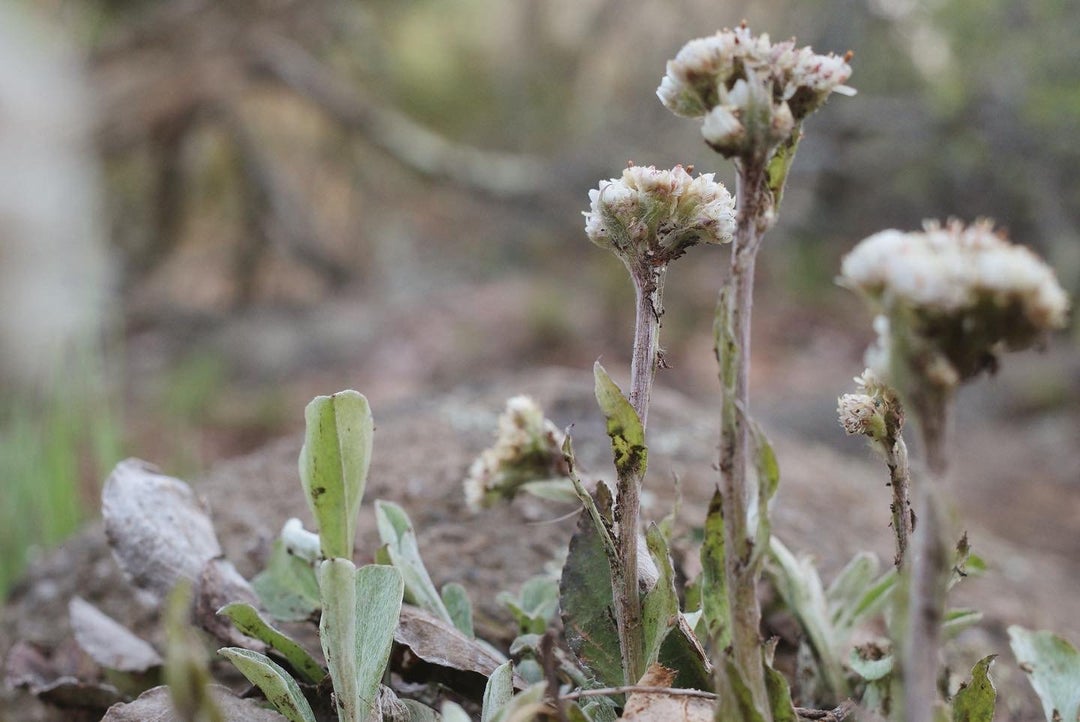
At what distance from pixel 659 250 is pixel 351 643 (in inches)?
15.9

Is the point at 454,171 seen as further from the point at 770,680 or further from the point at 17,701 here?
the point at 770,680

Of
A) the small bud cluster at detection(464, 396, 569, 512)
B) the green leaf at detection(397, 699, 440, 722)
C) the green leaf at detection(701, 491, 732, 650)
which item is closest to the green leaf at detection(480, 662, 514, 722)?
the green leaf at detection(397, 699, 440, 722)

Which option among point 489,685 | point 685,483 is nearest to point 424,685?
point 489,685

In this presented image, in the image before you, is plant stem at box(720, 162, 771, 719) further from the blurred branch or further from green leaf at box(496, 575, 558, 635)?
the blurred branch

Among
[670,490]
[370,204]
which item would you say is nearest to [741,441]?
[670,490]

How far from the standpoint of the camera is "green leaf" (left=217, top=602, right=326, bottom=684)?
80cm

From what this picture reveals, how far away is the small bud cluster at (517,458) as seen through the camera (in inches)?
42.4

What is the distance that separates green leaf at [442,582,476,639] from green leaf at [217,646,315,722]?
0.22 m

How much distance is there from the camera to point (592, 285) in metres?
6.07

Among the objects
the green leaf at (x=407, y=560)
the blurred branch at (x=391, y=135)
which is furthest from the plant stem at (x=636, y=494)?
the blurred branch at (x=391, y=135)

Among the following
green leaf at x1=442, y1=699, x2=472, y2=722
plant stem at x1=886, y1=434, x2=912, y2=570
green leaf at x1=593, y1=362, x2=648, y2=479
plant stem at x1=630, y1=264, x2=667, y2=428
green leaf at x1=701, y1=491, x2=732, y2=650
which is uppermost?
plant stem at x1=630, y1=264, x2=667, y2=428

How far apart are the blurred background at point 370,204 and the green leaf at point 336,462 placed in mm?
2671

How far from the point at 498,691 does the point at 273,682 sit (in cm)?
18

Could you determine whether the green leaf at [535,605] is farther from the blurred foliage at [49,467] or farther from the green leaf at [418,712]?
the blurred foliage at [49,467]
